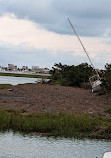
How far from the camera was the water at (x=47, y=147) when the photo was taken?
18312 mm

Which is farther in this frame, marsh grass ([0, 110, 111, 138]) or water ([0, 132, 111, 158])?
marsh grass ([0, 110, 111, 138])

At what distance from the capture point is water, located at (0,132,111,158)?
18312 mm

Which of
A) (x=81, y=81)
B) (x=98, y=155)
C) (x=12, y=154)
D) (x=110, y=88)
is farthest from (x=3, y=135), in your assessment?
(x=81, y=81)

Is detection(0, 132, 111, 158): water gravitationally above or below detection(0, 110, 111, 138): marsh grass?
below

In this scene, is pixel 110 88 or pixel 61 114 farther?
pixel 110 88

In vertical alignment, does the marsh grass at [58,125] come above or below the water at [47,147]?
above

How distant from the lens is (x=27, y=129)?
22.7m

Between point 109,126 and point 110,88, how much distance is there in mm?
19315

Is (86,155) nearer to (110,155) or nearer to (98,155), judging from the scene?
(98,155)

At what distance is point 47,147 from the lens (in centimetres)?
2000

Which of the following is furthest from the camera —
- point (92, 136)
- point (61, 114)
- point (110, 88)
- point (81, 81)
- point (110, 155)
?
point (81, 81)

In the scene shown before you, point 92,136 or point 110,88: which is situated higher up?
point 110,88

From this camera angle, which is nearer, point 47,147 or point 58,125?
point 47,147

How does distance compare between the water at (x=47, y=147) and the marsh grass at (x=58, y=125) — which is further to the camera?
the marsh grass at (x=58, y=125)
